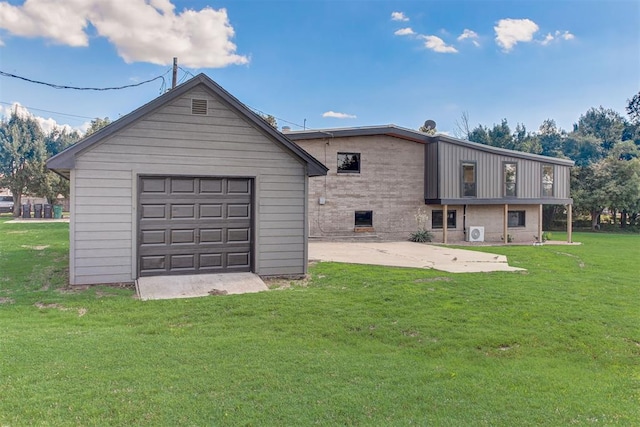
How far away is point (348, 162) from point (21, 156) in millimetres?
34324

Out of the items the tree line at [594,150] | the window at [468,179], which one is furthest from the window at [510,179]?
the tree line at [594,150]

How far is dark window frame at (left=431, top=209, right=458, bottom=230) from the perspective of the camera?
1922 centimetres

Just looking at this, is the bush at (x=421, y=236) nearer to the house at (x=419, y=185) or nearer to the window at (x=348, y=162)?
the house at (x=419, y=185)

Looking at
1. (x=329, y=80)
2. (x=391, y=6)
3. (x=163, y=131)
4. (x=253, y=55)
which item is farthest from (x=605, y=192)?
(x=163, y=131)

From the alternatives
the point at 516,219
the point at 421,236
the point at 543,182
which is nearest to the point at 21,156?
the point at 421,236

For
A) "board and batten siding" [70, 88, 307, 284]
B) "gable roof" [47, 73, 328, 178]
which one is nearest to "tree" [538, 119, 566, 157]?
"gable roof" [47, 73, 328, 178]

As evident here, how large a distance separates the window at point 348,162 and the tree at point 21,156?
25402 mm

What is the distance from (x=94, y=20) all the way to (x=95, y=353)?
34.2 feet

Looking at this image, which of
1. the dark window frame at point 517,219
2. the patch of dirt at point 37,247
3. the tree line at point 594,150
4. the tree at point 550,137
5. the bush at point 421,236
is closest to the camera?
the patch of dirt at point 37,247

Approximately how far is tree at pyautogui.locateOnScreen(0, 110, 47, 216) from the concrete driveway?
27293 millimetres

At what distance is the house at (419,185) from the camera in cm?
1739

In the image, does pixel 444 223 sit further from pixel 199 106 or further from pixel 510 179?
pixel 199 106

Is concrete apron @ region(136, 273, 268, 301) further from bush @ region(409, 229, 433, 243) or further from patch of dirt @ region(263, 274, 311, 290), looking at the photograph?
bush @ region(409, 229, 433, 243)

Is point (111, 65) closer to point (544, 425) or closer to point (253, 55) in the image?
point (253, 55)
